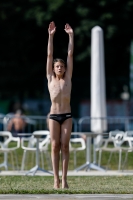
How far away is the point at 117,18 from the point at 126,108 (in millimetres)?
10758

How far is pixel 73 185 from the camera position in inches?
542

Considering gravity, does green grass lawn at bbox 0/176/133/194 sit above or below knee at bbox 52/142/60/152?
below

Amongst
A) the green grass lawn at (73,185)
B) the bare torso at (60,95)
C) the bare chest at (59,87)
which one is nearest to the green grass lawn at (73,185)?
the green grass lawn at (73,185)

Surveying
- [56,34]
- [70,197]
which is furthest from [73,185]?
[56,34]

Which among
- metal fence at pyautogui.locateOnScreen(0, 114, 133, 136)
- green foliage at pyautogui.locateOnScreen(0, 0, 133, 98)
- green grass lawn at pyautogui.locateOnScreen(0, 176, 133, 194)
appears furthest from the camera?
green foliage at pyautogui.locateOnScreen(0, 0, 133, 98)

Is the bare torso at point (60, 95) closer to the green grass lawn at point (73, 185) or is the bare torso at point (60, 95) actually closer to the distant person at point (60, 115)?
the distant person at point (60, 115)

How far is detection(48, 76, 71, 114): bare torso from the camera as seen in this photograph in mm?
12570

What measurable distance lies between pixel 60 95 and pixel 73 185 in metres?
1.96

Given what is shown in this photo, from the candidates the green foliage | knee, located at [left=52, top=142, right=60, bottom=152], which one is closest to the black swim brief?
knee, located at [left=52, top=142, right=60, bottom=152]

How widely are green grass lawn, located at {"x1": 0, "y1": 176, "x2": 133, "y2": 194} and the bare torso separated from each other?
1240 millimetres

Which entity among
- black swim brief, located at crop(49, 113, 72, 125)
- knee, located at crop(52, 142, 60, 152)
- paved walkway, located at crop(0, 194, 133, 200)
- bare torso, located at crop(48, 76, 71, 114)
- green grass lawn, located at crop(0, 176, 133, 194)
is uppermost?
bare torso, located at crop(48, 76, 71, 114)

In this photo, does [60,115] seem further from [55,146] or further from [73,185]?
[73,185]

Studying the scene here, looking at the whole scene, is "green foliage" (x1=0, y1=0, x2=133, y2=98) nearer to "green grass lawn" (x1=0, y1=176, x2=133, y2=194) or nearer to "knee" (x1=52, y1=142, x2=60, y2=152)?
"green grass lawn" (x1=0, y1=176, x2=133, y2=194)

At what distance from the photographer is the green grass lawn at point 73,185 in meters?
12.1
